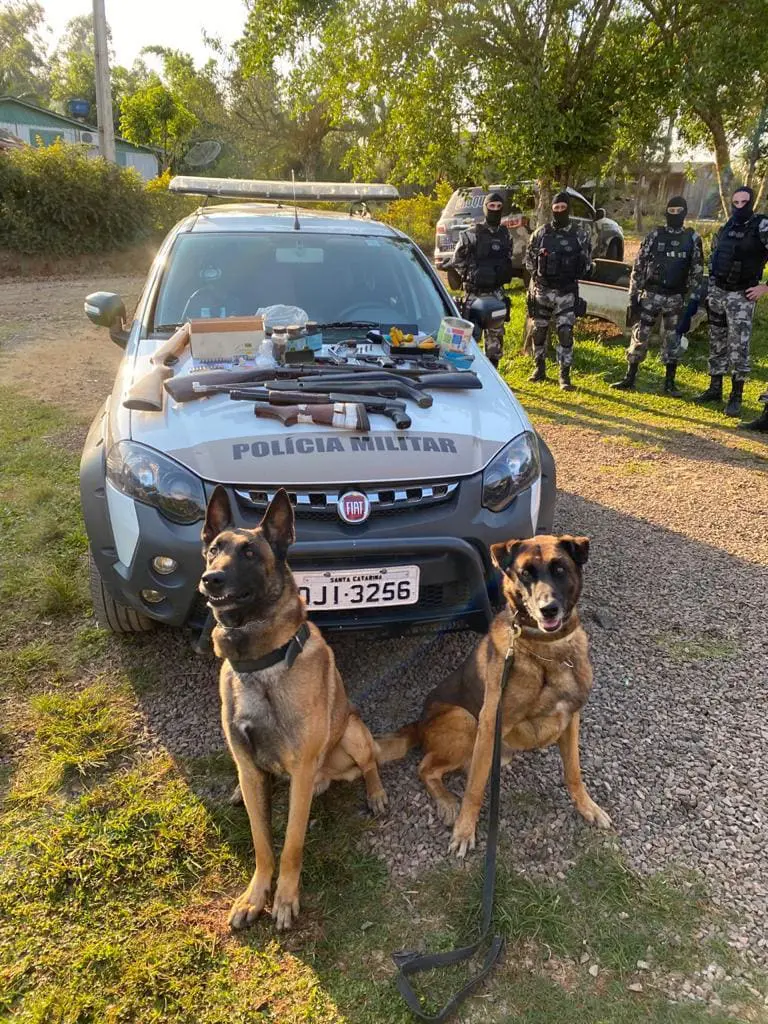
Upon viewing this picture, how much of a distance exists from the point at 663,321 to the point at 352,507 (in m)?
6.70

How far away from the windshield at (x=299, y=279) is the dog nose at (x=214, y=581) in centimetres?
237

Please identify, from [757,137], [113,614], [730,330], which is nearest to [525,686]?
[113,614]

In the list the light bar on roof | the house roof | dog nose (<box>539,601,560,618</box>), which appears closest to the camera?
dog nose (<box>539,601,560,618</box>)

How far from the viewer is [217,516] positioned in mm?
Result: 2090

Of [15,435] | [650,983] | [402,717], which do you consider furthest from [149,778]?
[15,435]

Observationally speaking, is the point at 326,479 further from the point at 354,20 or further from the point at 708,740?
the point at 354,20

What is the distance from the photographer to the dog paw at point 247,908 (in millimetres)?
2061

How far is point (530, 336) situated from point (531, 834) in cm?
785

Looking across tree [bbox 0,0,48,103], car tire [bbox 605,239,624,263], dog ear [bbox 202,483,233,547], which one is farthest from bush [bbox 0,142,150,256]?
tree [bbox 0,0,48,103]

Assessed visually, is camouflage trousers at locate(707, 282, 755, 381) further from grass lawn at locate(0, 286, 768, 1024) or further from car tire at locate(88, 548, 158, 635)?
car tire at locate(88, 548, 158, 635)

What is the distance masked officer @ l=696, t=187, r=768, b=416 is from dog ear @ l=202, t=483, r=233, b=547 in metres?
6.80

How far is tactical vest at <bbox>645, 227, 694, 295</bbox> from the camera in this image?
7.51m

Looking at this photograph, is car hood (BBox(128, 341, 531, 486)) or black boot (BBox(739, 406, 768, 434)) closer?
car hood (BBox(128, 341, 531, 486))

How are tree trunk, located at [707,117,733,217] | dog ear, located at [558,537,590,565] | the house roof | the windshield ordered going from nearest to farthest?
dog ear, located at [558,537,590,565] → the windshield → tree trunk, located at [707,117,733,217] → the house roof
